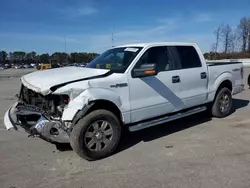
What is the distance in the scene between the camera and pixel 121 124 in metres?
5.09

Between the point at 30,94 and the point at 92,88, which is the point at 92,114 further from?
the point at 30,94

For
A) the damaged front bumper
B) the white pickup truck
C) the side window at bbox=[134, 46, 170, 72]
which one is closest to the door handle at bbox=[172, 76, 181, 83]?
the white pickup truck

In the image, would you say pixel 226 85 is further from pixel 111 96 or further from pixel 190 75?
pixel 111 96

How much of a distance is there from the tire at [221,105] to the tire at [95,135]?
328cm

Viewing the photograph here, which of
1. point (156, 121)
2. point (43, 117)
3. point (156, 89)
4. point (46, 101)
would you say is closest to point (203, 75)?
point (156, 89)

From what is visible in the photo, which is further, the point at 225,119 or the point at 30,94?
the point at 225,119

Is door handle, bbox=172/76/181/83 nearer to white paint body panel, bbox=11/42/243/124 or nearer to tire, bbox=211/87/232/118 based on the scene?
white paint body panel, bbox=11/42/243/124

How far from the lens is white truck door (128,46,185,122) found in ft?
17.0

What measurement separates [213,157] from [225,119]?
2.89 metres

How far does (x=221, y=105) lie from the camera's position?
289 inches

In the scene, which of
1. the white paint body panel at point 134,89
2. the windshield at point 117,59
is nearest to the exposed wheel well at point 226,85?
the white paint body panel at point 134,89

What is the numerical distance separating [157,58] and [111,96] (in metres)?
1.54

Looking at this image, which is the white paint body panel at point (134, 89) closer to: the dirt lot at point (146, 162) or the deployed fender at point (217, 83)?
the deployed fender at point (217, 83)

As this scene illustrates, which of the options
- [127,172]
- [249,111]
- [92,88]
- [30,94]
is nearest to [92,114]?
[92,88]
